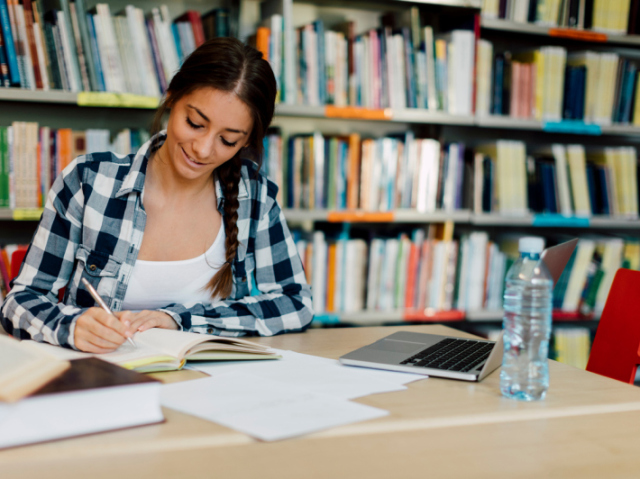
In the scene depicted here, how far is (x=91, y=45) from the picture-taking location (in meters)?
1.85

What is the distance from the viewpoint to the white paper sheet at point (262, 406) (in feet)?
2.15

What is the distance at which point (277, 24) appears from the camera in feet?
6.72

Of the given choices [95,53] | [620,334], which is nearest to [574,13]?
[620,334]

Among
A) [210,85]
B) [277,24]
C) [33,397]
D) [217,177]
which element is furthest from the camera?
[277,24]

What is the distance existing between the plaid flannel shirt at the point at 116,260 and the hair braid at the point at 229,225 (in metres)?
0.02

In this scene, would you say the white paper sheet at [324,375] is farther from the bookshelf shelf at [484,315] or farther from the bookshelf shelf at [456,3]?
the bookshelf shelf at [456,3]

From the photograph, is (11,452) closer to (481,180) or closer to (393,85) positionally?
(393,85)

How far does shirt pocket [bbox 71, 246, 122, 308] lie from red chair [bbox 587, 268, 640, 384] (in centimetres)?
97

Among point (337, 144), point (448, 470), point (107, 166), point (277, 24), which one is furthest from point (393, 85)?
point (448, 470)

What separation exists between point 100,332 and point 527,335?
58cm

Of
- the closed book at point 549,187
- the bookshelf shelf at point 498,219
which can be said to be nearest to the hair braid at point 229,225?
the bookshelf shelf at point 498,219

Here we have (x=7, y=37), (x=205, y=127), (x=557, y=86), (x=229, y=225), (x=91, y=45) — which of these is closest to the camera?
(x=205, y=127)

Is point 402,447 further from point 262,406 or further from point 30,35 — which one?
point 30,35

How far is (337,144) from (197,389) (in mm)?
1517
